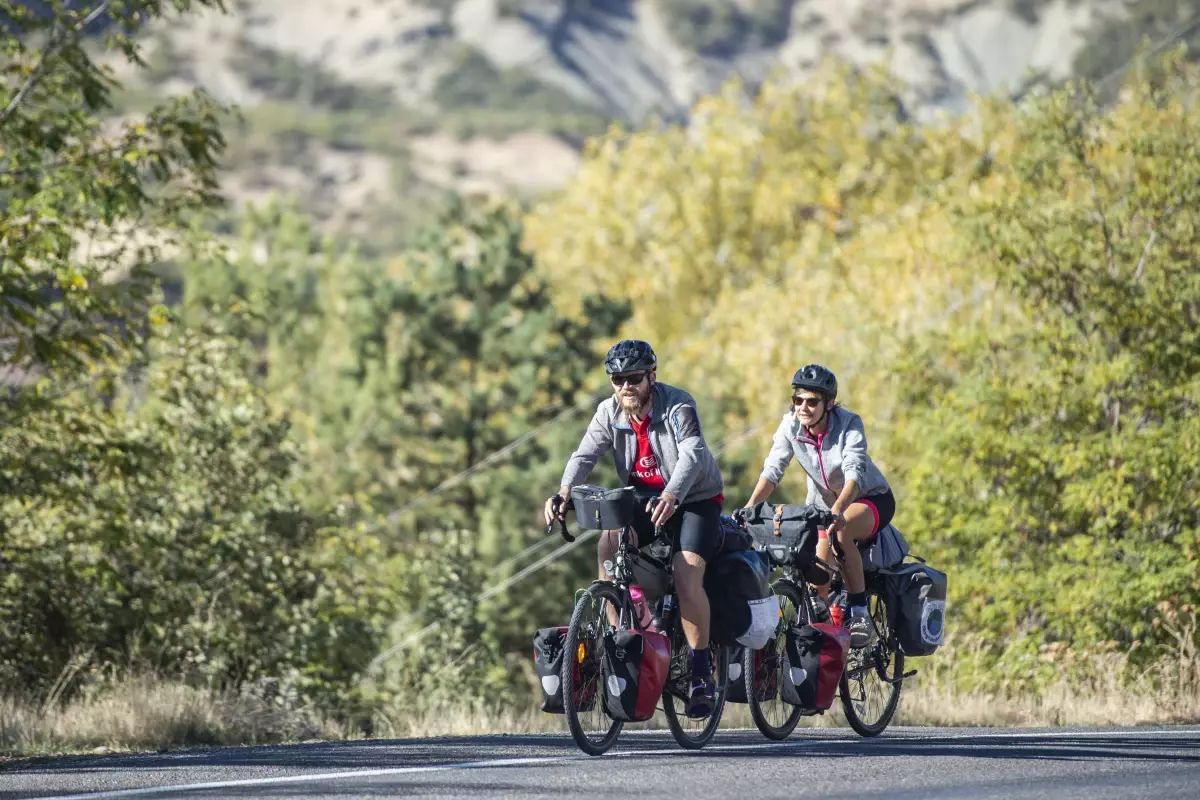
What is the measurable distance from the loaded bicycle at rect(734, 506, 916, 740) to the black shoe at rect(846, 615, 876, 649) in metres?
0.07

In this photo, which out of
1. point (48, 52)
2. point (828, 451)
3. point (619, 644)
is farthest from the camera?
point (48, 52)

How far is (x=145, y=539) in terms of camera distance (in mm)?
17656

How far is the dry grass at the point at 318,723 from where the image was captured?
405 inches

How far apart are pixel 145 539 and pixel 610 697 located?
33.5ft

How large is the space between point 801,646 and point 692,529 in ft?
4.20

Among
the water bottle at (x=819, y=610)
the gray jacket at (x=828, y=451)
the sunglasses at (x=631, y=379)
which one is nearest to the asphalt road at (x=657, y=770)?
the water bottle at (x=819, y=610)

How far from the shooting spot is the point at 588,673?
28.1 feet

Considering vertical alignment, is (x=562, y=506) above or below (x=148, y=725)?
above

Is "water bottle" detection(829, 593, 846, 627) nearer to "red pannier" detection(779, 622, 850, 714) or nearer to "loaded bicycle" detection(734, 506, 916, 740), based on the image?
"loaded bicycle" detection(734, 506, 916, 740)

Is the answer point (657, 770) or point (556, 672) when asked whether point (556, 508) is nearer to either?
point (556, 672)

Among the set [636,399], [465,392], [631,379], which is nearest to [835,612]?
[636,399]

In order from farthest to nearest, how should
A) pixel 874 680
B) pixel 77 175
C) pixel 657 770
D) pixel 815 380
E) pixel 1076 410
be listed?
pixel 1076 410, pixel 77 175, pixel 874 680, pixel 815 380, pixel 657 770

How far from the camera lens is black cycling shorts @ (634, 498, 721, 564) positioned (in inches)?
348

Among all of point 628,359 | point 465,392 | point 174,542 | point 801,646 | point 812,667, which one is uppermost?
point 465,392
